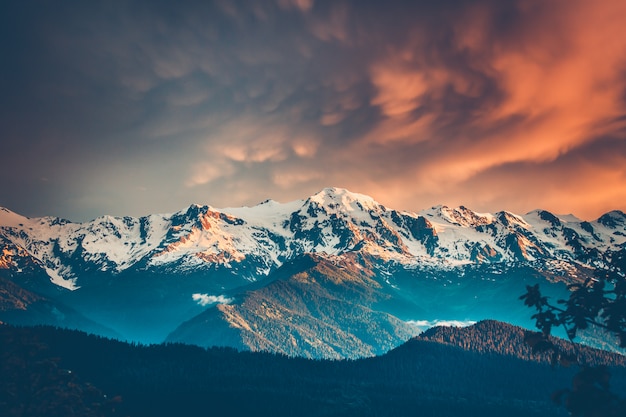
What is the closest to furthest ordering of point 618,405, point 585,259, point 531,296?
point 618,405 < point 531,296 < point 585,259

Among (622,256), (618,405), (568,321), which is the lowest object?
(618,405)

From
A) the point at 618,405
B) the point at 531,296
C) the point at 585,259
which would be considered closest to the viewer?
the point at 618,405

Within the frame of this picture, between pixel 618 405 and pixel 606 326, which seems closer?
pixel 618 405

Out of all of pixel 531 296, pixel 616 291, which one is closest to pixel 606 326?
pixel 616 291

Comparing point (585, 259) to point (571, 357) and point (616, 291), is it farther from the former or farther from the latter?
point (571, 357)

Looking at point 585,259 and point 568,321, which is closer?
point 568,321

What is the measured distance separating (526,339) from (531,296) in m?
2.28

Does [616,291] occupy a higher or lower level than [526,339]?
higher

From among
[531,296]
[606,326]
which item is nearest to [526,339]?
[531,296]

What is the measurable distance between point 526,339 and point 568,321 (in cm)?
311

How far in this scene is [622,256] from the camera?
3788 centimetres

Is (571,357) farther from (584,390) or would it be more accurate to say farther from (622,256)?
(622,256)

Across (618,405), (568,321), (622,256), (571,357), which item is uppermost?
(622,256)

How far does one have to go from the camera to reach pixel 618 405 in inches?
1305
